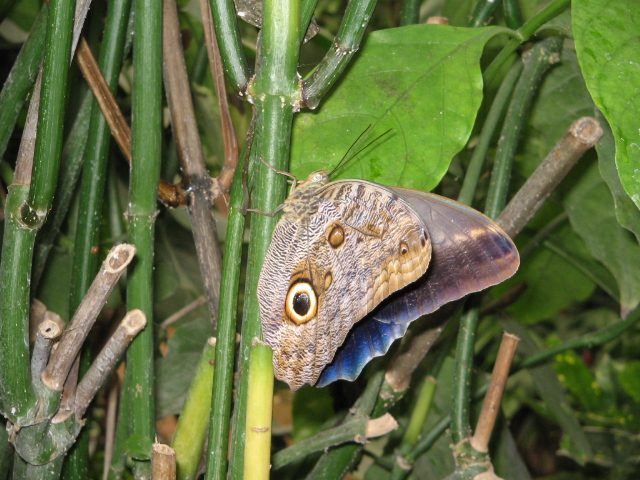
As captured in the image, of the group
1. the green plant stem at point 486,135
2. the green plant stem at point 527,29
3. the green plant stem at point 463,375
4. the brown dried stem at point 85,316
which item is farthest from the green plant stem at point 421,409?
the brown dried stem at point 85,316

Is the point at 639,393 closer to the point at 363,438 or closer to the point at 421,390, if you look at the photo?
the point at 421,390

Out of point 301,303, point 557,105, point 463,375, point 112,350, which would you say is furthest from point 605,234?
point 112,350

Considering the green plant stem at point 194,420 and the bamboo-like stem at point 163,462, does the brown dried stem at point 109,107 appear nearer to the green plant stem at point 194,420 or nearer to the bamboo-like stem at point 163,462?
the green plant stem at point 194,420

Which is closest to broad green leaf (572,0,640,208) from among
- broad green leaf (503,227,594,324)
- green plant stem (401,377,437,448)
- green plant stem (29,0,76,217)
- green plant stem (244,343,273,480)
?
green plant stem (244,343,273,480)

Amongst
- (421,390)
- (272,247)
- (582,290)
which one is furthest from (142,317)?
(582,290)

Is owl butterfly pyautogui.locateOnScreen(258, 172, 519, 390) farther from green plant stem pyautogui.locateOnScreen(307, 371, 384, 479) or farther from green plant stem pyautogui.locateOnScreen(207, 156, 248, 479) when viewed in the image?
green plant stem pyautogui.locateOnScreen(307, 371, 384, 479)

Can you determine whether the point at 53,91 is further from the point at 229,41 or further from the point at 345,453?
the point at 345,453
